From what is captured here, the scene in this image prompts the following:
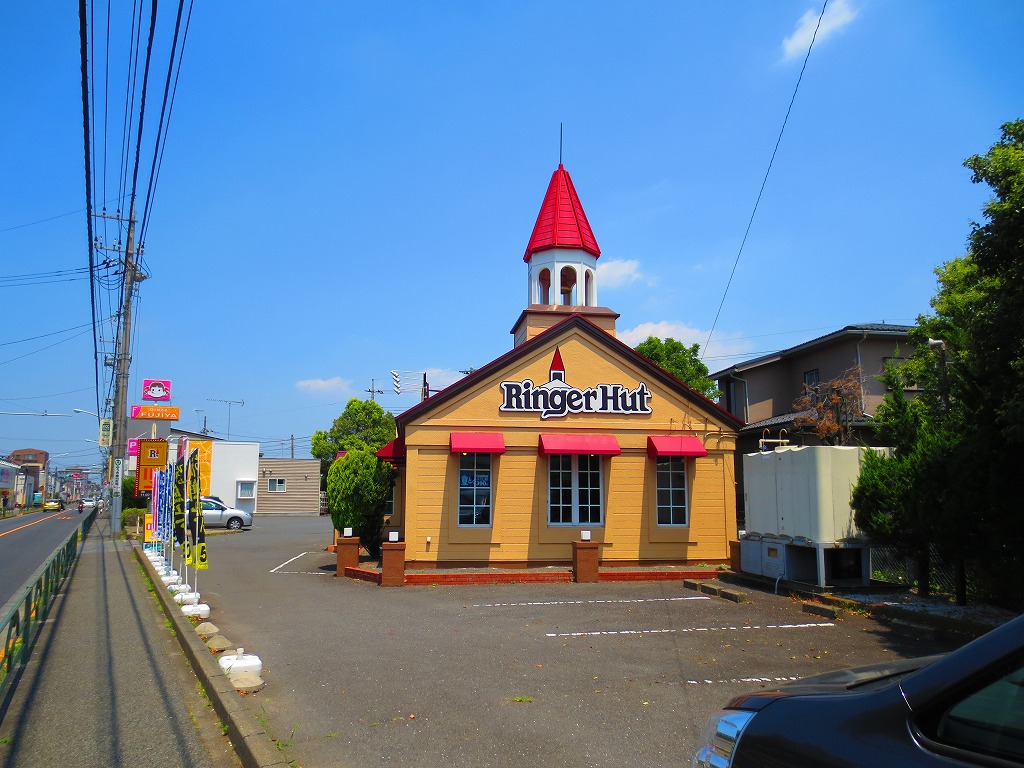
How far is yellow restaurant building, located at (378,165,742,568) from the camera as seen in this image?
17.8m

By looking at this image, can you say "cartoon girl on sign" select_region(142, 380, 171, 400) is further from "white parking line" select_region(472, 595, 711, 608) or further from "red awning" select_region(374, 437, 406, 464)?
"white parking line" select_region(472, 595, 711, 608)

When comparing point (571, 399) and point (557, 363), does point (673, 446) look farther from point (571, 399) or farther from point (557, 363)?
point (557, 363)

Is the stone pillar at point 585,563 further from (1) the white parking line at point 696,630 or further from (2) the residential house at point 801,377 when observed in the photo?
(2) the residential house at point 801,377

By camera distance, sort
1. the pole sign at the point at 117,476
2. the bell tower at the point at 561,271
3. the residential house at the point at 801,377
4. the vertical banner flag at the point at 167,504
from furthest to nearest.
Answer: the pole sign at the point at 117,476
the residential house at the point at 801,377
the bell tower at the point at 561,271
the vertical banner flag at the point at 167,504

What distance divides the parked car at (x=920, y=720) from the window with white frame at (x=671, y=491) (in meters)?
16.4

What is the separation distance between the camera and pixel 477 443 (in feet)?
57.2

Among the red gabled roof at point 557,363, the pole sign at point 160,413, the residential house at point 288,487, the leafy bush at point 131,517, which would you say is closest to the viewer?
the red gabled roof at point 557,363

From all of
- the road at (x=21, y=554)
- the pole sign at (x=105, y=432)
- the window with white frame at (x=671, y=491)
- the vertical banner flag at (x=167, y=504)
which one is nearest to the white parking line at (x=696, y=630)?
the window with white frame at (x=671, y=491)

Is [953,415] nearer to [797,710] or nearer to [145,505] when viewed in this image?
[797,710]

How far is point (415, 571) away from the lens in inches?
677

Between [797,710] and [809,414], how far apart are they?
76.9 feet

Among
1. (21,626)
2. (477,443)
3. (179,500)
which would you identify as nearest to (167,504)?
(179,500)

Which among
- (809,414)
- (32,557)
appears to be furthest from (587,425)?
(32,557)

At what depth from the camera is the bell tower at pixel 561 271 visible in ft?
66.8
